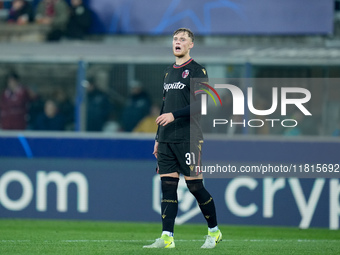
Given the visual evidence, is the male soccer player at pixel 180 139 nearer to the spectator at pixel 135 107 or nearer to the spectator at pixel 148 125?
the spectator at pixel 148 125

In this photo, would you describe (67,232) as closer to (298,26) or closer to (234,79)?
(234,79)

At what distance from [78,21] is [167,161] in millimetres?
9055

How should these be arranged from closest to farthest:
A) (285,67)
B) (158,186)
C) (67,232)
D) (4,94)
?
1. (67,232)
2. (158,186)
3. (285,67)
4. (4,94)

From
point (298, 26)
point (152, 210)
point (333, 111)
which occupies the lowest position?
point (152, 210)

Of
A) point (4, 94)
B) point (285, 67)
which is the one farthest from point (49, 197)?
point (285, 67)

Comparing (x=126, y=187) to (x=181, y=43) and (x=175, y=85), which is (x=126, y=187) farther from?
(x=181, y=43)

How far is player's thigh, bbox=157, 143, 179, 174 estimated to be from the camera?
659 cm

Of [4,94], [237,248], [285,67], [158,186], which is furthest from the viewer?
[4,94]

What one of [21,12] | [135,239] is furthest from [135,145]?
[21,12]

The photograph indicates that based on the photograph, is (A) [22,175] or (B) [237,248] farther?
(A) [22,175]

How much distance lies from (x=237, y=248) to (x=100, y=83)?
522 centimetres

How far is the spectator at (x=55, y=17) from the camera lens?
14.6m

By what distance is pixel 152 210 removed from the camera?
1030 centimetres

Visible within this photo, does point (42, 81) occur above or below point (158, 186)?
above
